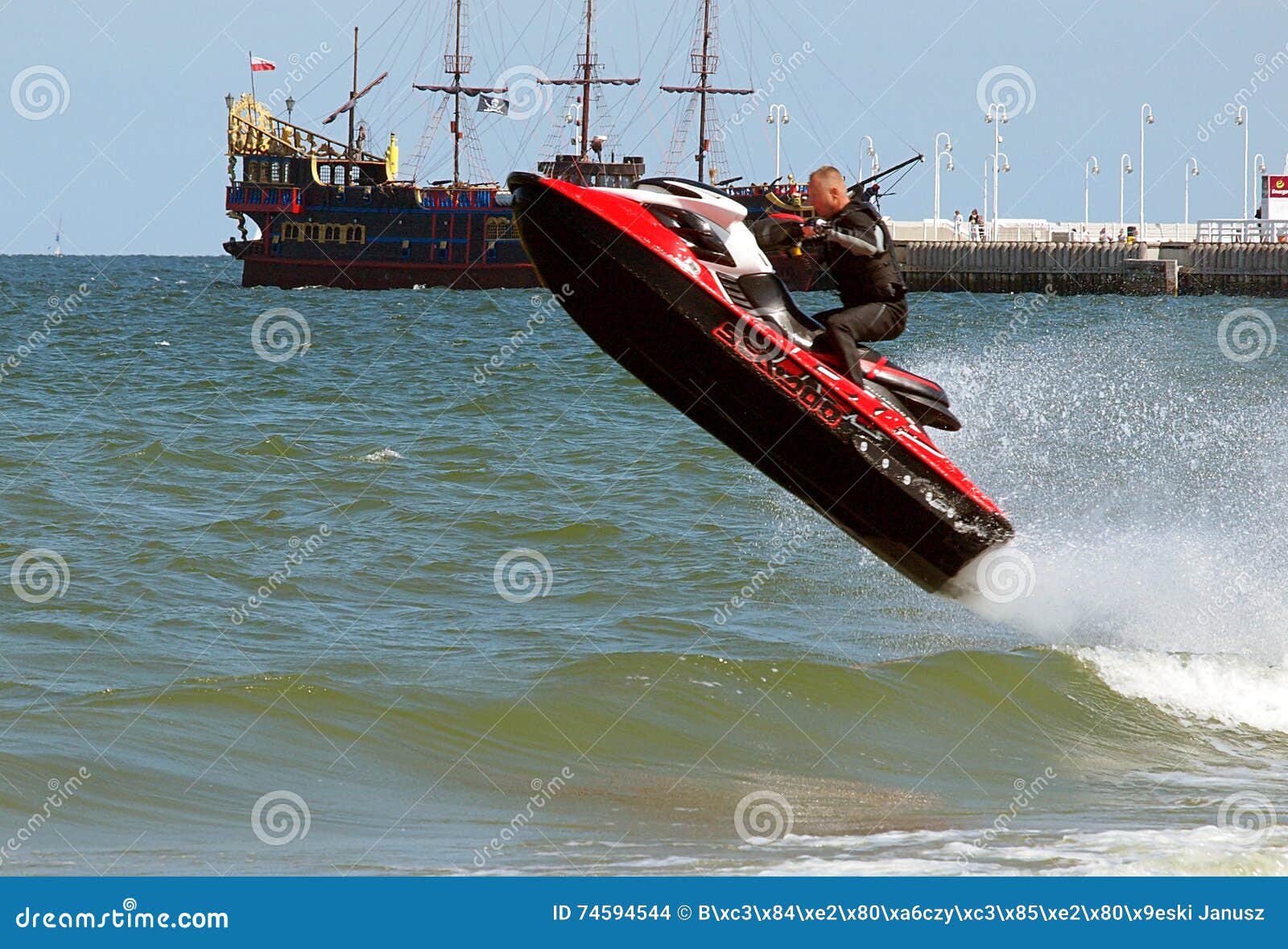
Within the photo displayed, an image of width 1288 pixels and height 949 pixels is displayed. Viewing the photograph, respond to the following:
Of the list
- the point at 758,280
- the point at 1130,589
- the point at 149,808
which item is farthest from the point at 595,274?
the point at 1130,589

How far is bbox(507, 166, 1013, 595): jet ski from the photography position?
8.21m

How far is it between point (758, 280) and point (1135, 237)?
67102 millimetres

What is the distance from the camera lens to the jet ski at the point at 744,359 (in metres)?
8.21

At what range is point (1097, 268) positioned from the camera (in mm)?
65312

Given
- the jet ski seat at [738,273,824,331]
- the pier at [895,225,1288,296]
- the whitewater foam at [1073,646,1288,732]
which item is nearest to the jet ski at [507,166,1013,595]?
the jet ski seat at [738,273,824,331]

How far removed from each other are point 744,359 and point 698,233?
0.70 metres

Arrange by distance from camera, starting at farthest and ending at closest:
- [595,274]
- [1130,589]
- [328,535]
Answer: [328,535] → [1130,589] → [595,274]

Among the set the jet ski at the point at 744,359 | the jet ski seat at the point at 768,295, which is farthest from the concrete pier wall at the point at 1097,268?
the jet ski seat at the point at 768,295

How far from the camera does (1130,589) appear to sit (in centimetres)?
1129

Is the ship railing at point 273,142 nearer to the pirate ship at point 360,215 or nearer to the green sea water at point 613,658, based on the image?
the pirate ship at point 360,215

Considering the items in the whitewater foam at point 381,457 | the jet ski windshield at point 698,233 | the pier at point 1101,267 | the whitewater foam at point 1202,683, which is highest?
the jet ski windshield at point 698,233

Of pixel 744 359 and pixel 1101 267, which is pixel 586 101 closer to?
pixel 1101 267

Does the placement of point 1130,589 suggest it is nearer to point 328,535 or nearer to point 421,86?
point 328,535

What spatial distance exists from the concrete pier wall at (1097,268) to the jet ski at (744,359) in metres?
55.3
